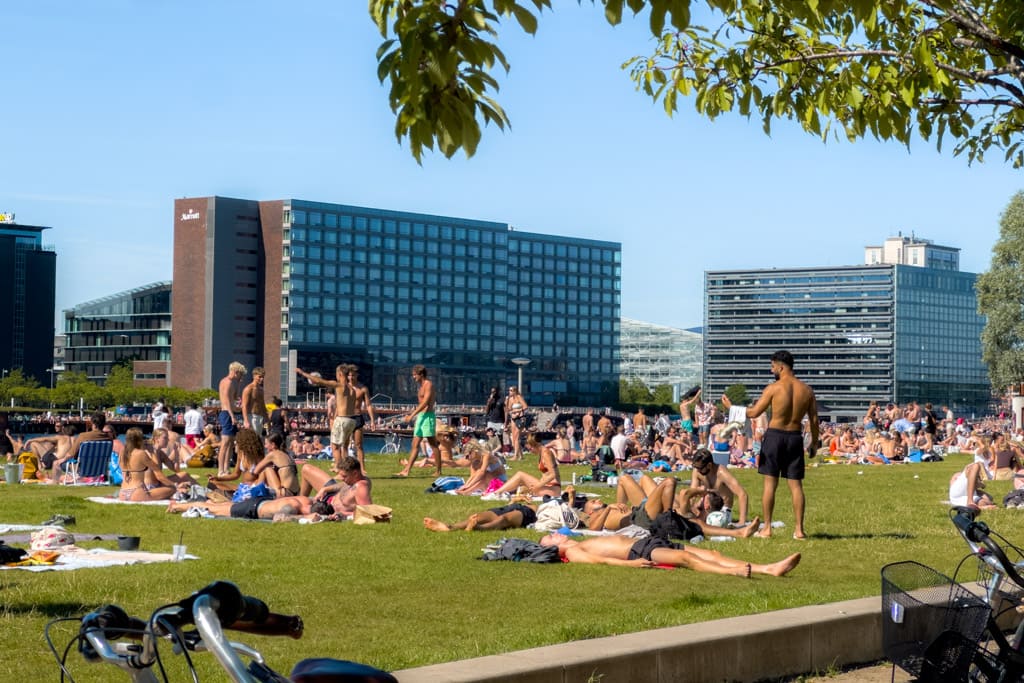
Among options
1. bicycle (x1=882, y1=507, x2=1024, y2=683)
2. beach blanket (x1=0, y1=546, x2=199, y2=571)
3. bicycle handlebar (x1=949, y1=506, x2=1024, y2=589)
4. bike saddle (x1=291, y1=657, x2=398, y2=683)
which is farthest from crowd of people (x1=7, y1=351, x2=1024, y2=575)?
bike saddle (x1=291, y1=657, x2=398, y2=683)

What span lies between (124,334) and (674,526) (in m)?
166

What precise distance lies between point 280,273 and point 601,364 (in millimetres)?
53347

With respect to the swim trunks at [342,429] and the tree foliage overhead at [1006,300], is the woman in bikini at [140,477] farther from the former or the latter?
the tree foliage overhead at [1006,300]

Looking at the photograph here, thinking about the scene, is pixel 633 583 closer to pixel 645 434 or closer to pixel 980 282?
pixel 645 434

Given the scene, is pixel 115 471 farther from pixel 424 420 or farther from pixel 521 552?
pixel 521 552

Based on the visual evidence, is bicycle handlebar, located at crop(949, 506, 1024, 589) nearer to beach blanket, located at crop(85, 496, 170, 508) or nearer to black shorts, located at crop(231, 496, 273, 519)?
black shorts, located at crop(231, 496, 273, 519)

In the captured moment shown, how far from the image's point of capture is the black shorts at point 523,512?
586 inches

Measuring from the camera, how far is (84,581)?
398 inches

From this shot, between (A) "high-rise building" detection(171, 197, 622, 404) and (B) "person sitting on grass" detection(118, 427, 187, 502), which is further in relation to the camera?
(A) "high-rise building" detection(171, 197, 622, 404)

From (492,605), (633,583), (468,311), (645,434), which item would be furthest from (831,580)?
(468,311)

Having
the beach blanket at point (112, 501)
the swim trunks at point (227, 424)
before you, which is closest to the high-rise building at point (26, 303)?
the swim trunks at point (227, 424)

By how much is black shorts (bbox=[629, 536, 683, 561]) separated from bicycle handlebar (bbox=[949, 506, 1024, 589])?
6.60m

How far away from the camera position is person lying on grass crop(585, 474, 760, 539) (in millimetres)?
13562

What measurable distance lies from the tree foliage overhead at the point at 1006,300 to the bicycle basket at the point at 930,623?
6810 centimetres
